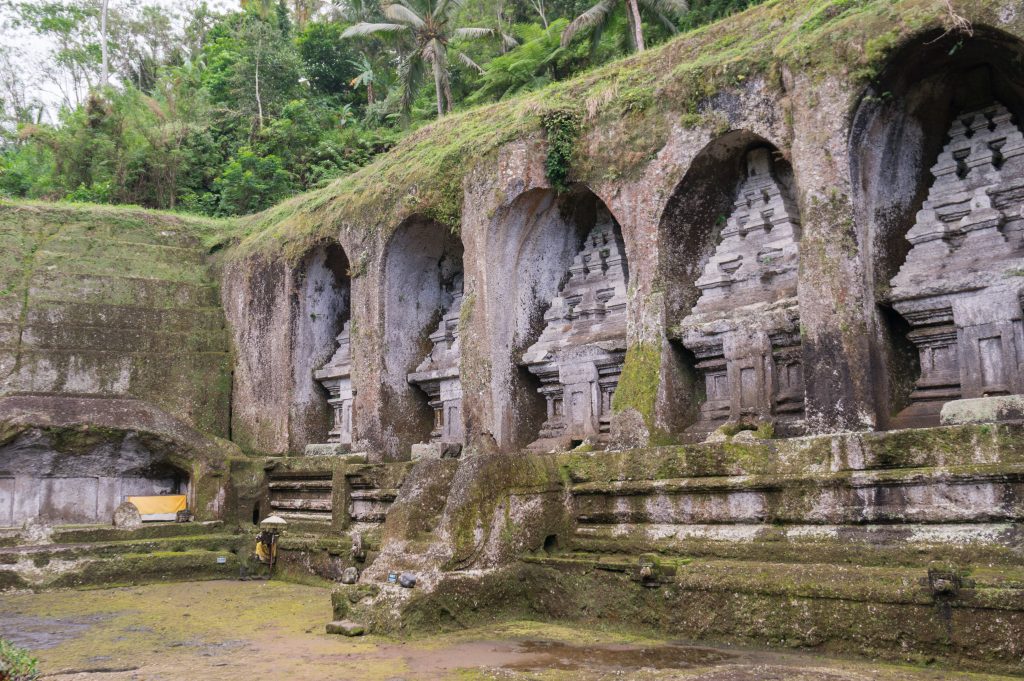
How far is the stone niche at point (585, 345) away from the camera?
1116 cm

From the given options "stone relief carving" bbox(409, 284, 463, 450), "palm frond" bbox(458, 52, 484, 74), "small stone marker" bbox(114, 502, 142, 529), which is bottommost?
"small stone marker" bbox(114, 502, 142, 529)

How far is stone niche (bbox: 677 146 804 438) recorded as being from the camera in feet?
30.3

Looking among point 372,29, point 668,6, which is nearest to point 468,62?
point 372,29

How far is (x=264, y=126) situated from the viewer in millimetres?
27953

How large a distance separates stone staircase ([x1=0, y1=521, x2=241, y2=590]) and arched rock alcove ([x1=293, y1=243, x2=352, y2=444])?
2.42m

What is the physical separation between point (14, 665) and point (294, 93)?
28520 mm

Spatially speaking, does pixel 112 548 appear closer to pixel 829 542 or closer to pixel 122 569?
pixel 122 569

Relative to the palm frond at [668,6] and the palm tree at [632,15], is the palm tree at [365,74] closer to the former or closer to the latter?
the palm tree at [632,15]

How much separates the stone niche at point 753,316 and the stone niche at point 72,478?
366 inches

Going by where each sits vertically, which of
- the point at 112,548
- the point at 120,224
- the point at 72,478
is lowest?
the point at 112,548

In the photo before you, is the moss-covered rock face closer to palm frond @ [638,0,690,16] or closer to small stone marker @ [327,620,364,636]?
small stone marker @ [327,620,364,636]

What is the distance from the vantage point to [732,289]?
1000 cm

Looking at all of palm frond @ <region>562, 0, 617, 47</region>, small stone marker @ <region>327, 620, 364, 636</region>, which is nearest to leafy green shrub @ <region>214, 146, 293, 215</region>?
palm frond @ <region>562, 0, 617, 47</region>

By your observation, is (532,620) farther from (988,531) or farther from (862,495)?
(988,531)
